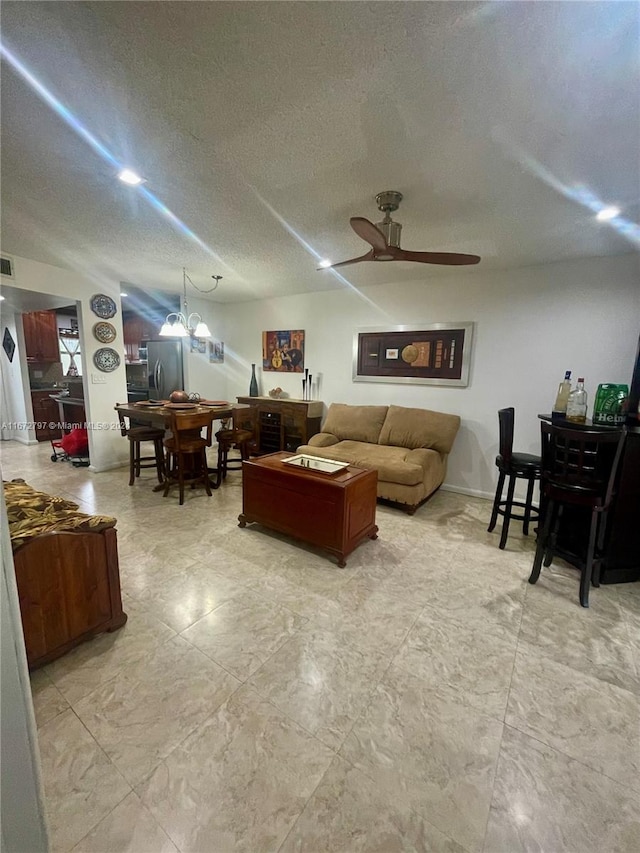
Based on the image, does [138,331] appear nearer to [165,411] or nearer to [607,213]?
[165,411]

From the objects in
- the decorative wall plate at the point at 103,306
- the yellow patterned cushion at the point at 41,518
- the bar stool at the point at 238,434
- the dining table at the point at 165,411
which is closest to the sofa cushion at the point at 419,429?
the bar stool at the point at 238,434

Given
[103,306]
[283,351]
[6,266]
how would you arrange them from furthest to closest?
1. [283,351]
2. [103,306]
3. [6,266]

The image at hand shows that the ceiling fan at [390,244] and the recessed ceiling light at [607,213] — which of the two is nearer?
the ceiling fan at [390,244]

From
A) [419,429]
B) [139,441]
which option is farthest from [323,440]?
[139,441]

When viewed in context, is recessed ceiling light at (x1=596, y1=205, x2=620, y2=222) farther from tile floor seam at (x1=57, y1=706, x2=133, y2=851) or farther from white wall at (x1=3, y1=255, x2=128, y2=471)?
white wall at (x1=3, y1=255, x2=128, y2=471)

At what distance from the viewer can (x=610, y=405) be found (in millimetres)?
2455

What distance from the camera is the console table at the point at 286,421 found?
15.9 feet

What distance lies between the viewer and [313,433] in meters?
4.96

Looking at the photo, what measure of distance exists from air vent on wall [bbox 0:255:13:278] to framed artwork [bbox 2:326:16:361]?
266cm

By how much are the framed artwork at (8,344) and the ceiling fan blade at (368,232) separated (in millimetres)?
6227

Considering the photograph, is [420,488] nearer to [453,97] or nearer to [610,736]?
[610,736]

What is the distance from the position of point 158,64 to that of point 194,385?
15.5 feet

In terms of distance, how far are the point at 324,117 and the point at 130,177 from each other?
4.09 ft

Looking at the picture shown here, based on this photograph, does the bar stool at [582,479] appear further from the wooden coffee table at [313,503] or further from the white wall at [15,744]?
the white wall at [15,744]
